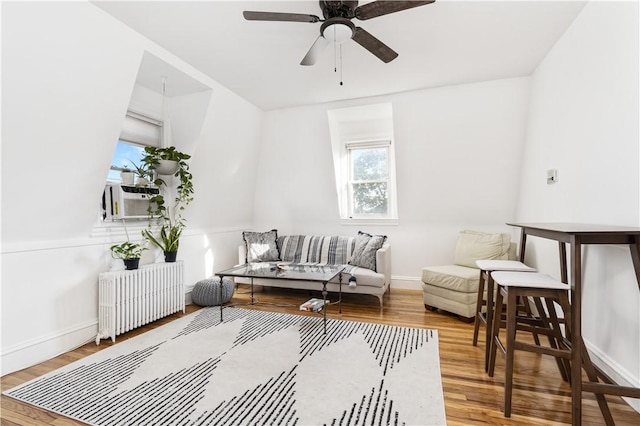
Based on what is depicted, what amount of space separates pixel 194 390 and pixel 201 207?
254 cm

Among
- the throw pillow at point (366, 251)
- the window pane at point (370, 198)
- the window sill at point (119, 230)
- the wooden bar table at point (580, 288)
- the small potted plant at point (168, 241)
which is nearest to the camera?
the wooden bar table at point (580, 288)

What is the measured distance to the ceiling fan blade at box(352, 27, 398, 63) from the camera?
6.44ft

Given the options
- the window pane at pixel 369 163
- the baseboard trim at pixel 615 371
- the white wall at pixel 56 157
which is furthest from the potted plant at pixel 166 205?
the baseboard trim at pixel 615 371

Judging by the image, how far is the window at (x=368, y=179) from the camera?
181 inches

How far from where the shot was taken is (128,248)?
294 centimetres

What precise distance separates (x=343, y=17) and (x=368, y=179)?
9.53 ft

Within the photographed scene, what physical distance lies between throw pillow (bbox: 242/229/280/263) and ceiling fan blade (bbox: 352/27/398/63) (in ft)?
9.98

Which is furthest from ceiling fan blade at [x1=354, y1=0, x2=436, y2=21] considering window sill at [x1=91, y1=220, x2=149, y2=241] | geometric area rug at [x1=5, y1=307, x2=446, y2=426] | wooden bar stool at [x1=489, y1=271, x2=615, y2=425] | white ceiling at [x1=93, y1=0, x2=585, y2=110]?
window sill at [x1=91, y1=220, x2=149, y2=241]

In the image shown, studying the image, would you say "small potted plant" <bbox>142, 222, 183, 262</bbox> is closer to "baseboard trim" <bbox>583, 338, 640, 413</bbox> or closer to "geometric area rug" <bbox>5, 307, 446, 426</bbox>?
"geometric area rug" <bbox>5, 307, 446, 426</bbox>

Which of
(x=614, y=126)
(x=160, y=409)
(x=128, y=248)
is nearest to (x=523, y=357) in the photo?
(x=614, y=126)

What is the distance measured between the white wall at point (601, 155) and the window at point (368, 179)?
6.90 ft

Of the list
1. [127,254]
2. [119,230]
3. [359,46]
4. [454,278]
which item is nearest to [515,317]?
[454,278]

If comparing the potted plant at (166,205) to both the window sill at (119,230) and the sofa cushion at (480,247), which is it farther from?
the sofa cushion at (480,247)

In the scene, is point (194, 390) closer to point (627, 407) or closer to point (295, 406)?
point (295, 406)
